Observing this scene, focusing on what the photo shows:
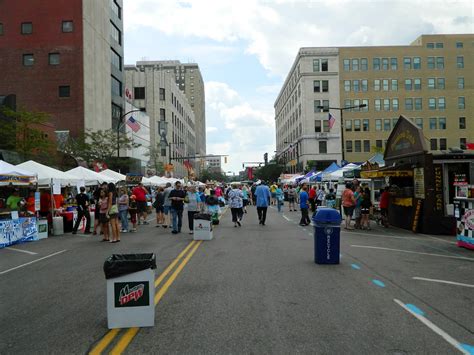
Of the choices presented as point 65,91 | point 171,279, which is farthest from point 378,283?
point 65,91

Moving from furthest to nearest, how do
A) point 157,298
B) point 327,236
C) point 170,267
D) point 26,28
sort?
point 26,28 → point 327,236 → point 170,267 → point 157,298

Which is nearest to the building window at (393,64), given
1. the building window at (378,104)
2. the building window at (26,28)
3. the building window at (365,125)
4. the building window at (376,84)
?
the building window at (376,84)

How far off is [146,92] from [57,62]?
34378 millimetres

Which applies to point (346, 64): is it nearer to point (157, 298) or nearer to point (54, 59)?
point (54, 59)

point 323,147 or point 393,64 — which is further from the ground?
point 393,64

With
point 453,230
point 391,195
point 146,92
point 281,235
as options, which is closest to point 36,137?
point 281,235

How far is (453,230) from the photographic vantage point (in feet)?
50.8

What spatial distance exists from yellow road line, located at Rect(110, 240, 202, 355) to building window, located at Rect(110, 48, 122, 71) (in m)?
47.3

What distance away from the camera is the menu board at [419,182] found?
15.7 m

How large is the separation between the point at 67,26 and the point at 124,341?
48032mm

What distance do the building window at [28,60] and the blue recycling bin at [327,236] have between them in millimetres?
46071

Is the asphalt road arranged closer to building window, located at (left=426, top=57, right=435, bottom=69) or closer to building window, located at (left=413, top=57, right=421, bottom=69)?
building window, located at (left=413, top=57, right=421, bottom=69)

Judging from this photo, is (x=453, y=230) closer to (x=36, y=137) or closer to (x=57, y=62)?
(x=36, y=137)

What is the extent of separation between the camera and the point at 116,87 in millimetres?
55125
